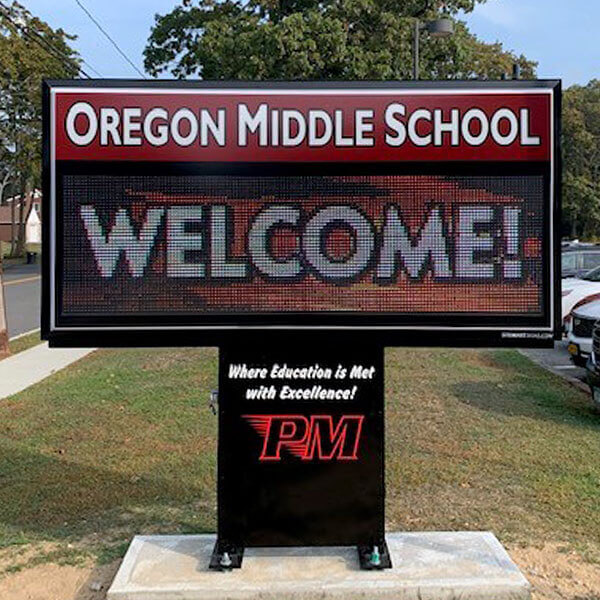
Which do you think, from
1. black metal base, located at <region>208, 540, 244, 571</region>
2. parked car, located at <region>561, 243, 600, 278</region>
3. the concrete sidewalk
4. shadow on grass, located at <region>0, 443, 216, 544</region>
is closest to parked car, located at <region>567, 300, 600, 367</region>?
shadow on grass, located at <region>0, 443, 216, 544</region>

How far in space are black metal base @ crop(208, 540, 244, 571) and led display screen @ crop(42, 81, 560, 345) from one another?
1.19 metres

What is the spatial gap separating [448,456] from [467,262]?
303 cm

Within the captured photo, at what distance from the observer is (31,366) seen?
39.7 ft

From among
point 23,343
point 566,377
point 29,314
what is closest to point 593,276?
point 566,377

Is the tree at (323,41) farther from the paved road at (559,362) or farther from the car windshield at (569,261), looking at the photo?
the paved road at (559,362)

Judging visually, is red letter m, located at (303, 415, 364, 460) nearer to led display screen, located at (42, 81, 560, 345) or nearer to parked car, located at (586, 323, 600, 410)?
led display screen, located at (42, 81, 560, 345)

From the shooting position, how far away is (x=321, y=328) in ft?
13.5

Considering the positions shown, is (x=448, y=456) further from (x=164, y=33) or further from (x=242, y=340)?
(x=164, y=33)

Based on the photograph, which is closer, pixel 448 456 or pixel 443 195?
pixel 443 195

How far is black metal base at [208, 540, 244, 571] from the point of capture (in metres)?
4.27

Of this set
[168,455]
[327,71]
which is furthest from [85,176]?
[327,71]

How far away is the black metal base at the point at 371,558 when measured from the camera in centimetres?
425

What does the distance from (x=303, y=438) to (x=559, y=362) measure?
8.61 meters

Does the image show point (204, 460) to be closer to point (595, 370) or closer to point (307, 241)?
point (307, 241)
